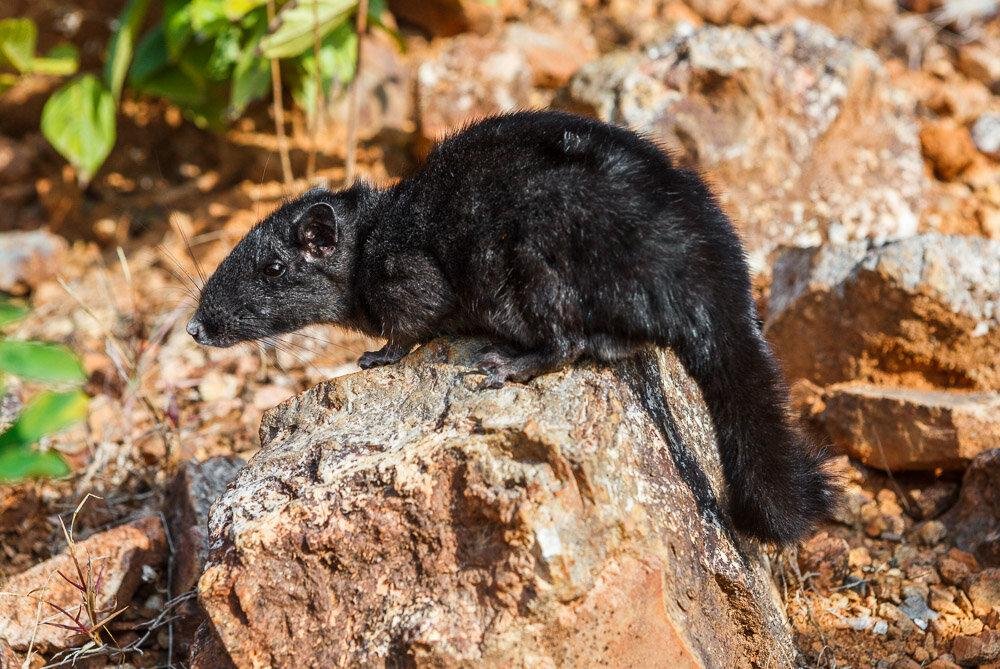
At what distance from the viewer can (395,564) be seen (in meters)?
3.64

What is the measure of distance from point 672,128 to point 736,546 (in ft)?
12.0

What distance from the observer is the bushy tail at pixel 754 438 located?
13.5 feet

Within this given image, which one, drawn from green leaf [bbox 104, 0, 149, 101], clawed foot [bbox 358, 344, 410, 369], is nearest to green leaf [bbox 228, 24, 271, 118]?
green leaf [bbox 104, 0, 149, 101]

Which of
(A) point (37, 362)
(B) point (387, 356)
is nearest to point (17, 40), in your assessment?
(B) point (387, 356)

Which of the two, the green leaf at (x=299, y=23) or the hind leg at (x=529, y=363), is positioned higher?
the green leaf at (x=299, y=23)

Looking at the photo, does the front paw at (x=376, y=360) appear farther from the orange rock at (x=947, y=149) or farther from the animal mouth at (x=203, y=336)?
the orange rock at (x=947, y=149)

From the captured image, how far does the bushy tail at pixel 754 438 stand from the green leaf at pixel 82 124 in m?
5.35

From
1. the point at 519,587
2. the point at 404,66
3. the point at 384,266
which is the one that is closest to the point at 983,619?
the point at 519,587

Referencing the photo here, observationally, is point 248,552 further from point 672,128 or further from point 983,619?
point 672,128

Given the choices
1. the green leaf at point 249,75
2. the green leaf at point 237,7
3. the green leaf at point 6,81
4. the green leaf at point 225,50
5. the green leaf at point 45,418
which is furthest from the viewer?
the green leaf at point 6,81

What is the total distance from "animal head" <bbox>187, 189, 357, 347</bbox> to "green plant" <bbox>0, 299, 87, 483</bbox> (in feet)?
5.26

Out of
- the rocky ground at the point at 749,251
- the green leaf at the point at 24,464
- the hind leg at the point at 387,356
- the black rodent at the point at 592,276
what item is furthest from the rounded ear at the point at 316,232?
the green leaf at the point at 24,464

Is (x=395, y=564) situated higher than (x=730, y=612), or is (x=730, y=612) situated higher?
(x=395, y=564)

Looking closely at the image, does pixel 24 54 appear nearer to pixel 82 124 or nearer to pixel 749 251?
pixel 82 124
